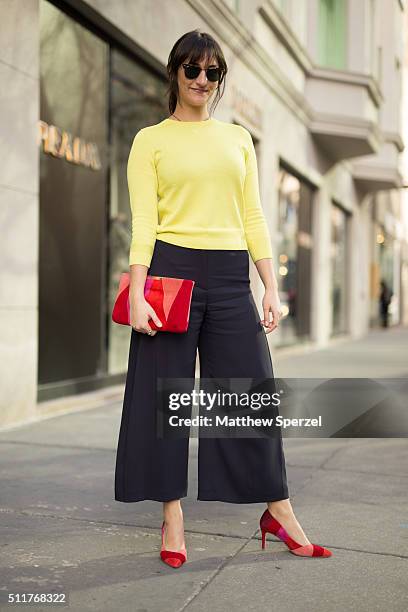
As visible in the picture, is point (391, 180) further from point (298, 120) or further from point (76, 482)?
point (76, 482)

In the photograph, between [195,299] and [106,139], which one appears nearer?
[195,299]

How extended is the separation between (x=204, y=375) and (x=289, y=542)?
0.74 meters

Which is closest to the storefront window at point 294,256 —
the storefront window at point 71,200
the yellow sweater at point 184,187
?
the storefront window at point 71,200

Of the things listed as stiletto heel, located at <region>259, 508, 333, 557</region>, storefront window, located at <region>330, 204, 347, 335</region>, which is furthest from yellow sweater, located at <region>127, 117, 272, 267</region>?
storefront window, located at <region>330, 204, 347, 335</region>

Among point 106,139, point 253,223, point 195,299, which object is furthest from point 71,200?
point 195,299

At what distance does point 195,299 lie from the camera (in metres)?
3.06

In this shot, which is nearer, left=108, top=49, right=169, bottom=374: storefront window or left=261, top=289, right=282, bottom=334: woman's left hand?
left=261, top=289, right=282, bottom=334: woman's left hand

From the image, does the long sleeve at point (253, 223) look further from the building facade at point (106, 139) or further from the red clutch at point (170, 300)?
the building facade at point (106, 139)

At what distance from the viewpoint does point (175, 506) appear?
122 inches

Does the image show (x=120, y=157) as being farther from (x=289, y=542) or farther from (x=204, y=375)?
(x=289, y=542)

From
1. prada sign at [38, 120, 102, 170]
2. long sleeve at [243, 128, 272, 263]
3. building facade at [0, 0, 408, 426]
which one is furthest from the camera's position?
prada sign at [38, 120, 102, 170]

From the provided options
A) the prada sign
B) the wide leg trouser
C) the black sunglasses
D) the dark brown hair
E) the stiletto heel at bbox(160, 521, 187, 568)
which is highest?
the prada sign

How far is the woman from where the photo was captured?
3.03 meters

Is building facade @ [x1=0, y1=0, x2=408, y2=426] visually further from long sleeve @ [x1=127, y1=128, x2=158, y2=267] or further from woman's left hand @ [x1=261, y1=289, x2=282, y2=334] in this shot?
woman's left hand @ [x1=261, y1=289, x2=282, y2=334]
